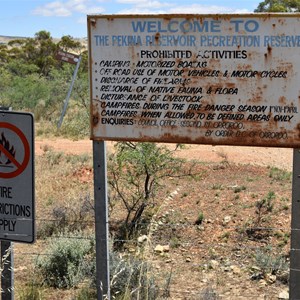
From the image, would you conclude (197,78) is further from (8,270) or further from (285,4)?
(285,4)

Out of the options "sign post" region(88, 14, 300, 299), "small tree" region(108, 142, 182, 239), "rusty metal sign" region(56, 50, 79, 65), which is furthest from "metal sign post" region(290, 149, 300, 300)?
"rusty metal sign" region(56, 50, 79, 65)

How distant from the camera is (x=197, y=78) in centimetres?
391

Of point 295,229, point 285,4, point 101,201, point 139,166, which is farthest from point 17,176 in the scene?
point 285,4

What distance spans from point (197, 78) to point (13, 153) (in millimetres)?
1302

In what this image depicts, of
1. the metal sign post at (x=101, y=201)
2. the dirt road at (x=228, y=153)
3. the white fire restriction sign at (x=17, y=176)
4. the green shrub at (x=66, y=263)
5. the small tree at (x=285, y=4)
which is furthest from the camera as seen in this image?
the small tree at (x=285, y=4)

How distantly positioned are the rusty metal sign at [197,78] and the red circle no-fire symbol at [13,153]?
603mm

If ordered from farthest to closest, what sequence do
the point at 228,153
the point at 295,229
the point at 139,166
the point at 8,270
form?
the point at 228,153
the point at 139,166
the point at 8,270
the point at 295,229

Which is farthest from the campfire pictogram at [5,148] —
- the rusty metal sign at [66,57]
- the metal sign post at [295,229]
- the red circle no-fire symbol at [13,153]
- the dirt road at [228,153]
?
the rusty metal sign at [66,57]

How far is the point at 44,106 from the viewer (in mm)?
23031

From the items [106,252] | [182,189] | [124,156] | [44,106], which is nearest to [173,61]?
[106,252]

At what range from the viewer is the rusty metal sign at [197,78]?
3.78 m

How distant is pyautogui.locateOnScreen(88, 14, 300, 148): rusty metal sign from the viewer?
378 cm

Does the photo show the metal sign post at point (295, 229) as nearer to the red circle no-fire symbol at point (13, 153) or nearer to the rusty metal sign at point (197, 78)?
the rusty metal sign at point (197, 78)

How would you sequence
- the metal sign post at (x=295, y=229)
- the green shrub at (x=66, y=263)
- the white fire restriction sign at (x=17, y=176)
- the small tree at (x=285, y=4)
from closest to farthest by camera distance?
the white fire restriction sign at (x=17, y=176) < the metal sign post at (x=295, y=229) < the green shrub at (x=66, y=263) < the small tree at (x=285, y=4)
